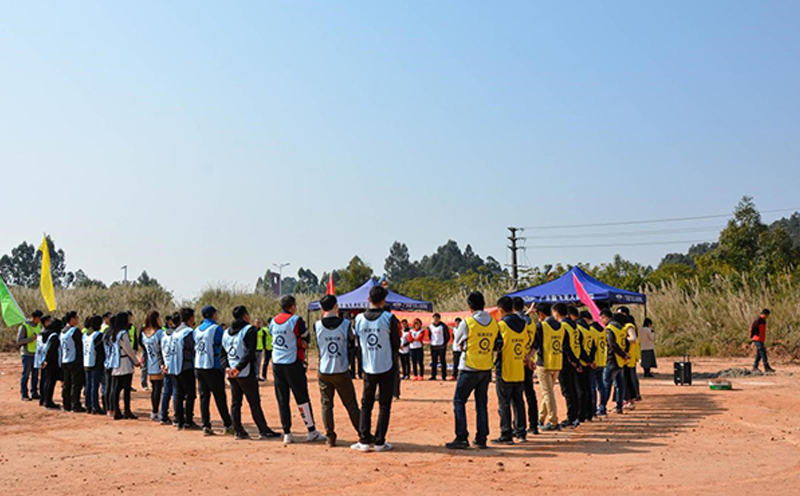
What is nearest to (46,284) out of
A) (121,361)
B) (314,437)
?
(121,361)

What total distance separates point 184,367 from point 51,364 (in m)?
5.40

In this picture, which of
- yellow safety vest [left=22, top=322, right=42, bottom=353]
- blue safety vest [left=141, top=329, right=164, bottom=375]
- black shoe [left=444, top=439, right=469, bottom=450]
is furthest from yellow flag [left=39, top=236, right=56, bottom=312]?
black shoe [left=444, top=439, right=469, bottom=450]

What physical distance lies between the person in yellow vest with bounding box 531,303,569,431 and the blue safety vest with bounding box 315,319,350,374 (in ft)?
9.91

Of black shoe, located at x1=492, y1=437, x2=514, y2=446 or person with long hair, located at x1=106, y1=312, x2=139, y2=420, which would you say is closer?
black shoe, located at x1=492, y1=437, x2=514, y2=446

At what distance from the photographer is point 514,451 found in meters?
10.1

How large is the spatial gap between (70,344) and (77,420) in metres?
1.74

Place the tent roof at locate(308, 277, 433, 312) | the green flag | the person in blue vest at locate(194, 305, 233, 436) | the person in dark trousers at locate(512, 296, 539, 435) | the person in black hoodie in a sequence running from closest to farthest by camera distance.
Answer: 1. the person in dark trousers at locate(512, 296, 539, 435)
2. the person in blue vest at locate(194, 305, 233, 436)
3. the person in black hoodie
4. the green flag
5. the tent roof at locate(308, 277, 433, 312)

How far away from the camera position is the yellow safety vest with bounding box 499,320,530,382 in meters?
10.7

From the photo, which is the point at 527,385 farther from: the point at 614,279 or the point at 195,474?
the point at 614,279

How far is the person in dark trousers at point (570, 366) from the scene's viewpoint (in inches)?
485

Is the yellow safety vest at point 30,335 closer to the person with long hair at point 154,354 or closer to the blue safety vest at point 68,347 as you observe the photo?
the blue safety vest at point 68,347

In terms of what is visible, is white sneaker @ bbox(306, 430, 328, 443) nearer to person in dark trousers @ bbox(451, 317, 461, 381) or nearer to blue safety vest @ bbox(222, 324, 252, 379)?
blue safety vest @ bbox(222, 324, 252, 379)

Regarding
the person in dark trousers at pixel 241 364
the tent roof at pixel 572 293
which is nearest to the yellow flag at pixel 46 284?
the person in dark trousers at pixel 241 364

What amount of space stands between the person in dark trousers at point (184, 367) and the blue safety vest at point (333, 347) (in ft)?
9.63
